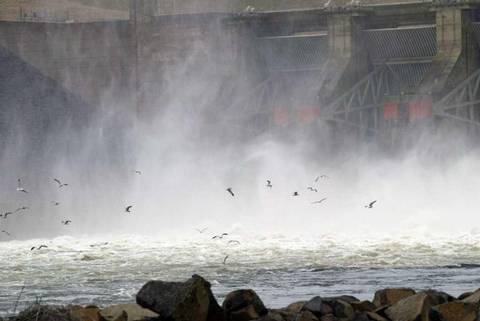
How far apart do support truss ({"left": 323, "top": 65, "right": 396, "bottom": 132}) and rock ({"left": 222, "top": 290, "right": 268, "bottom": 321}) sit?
113ft

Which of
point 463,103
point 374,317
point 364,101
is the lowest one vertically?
point 374,317

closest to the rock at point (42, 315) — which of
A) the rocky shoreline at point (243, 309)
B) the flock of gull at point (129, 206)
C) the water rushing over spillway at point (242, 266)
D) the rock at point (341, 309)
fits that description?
the rocky shoreline at point (243, 309)

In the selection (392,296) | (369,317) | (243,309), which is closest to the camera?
(369,317)

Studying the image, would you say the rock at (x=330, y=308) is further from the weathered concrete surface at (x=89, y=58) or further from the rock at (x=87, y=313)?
the weathered concrete surface at (x=89, y=58)

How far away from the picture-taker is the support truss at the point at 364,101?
201 ft

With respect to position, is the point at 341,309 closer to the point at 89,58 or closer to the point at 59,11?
the point at 89,58

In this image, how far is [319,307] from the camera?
26.8 m

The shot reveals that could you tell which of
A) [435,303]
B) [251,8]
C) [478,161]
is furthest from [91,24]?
[435,303]

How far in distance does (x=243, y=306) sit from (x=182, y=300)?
54.1 inches

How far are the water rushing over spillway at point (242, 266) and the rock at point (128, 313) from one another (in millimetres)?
4881

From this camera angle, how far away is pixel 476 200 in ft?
181

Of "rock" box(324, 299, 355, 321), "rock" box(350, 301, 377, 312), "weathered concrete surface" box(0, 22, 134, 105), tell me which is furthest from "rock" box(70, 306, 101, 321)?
"weathered concrete surface" box(0, 22, 134, 105)

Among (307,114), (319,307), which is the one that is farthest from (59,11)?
(319,307)

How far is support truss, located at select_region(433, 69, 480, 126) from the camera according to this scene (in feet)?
190
